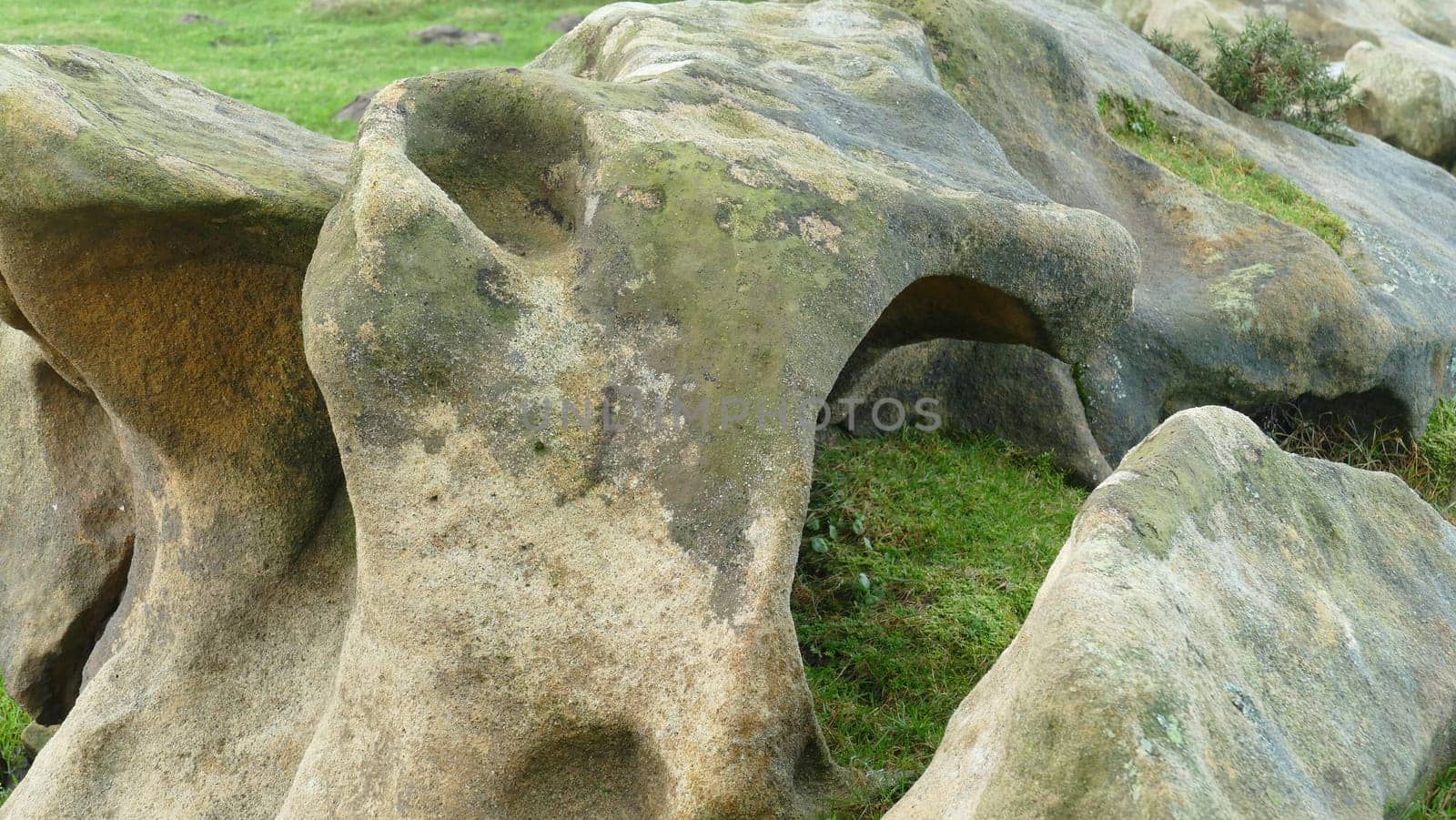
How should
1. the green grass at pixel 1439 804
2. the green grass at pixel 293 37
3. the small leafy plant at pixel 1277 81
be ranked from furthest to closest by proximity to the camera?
the green grass at pixel 293 37 < the small leafy plant at pixel 1277 81 < the green grass at pixel 1439 804

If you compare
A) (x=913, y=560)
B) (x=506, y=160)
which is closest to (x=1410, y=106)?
(x=913, y=560)

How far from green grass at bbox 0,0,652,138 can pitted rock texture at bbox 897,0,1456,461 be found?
1024cm

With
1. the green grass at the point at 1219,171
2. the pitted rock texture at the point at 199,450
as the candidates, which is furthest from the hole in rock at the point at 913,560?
the green grass at the point at 1219,171

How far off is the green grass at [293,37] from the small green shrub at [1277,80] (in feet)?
32.6

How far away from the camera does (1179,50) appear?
9867 mm

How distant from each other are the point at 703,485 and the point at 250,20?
68.8ft

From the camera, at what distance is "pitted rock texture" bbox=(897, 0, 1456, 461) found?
232 inches

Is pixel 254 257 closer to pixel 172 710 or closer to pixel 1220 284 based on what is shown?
pixel 172 710

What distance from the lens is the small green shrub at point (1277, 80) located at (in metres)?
8.98

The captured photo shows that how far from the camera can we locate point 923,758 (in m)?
3.95

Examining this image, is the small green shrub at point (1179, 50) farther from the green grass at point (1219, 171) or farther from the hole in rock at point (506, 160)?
the hole in rock at point (506, 160)

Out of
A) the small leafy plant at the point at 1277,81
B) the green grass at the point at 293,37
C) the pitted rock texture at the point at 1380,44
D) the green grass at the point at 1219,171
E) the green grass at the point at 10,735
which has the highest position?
the green grass at the point at 1219,171

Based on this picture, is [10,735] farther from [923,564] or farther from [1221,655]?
[1221,655]

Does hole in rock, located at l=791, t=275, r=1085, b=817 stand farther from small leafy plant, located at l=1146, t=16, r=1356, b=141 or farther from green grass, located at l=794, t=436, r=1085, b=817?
small leafy plant, located at l=1146, t=16, r=1356, b=141
